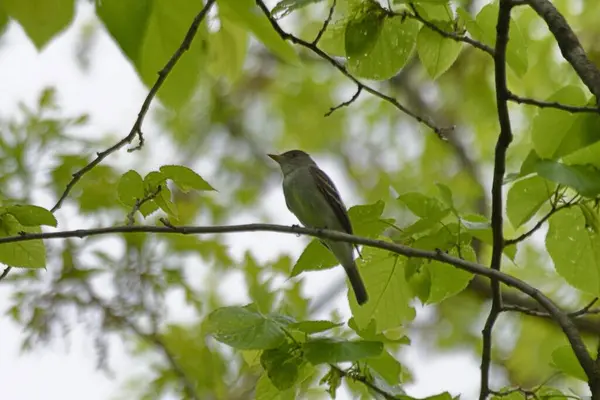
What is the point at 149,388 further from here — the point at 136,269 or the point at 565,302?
the point at 565,302

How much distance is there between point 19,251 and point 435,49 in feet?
2.97

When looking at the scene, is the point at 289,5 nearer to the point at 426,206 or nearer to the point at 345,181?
the point at 426,206

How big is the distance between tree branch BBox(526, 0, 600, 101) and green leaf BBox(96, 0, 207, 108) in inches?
23.6

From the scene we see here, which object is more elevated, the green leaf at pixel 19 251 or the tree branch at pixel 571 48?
the tree branch at pixel 571 48

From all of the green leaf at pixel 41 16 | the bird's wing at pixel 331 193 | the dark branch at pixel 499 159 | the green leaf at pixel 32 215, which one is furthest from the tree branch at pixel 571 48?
the bird's wing at pixel 331 193

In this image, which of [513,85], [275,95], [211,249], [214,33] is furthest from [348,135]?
[214,33]

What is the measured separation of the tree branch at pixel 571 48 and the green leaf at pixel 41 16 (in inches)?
30.9

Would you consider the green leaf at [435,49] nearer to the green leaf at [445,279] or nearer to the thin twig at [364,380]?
the green leaf at [445,279]

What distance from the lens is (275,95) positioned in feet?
19.2

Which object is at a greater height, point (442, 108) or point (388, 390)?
point (442, 108)

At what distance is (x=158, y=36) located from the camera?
1.39 meters

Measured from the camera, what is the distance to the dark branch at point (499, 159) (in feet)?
4.53

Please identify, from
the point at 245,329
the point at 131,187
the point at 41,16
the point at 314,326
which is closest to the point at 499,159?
the point at 314,326

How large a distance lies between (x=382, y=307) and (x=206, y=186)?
51cm
